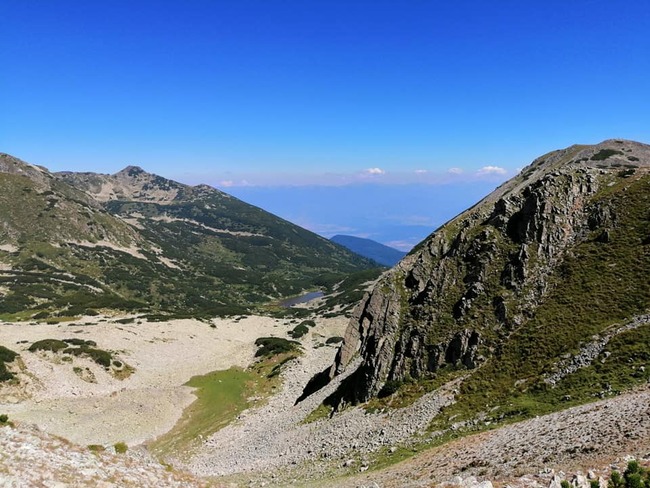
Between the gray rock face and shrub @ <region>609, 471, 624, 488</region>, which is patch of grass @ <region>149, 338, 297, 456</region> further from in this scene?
shrub @ <region>609, 471, 624, 488</region>

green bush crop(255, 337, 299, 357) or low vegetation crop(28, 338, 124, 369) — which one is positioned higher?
low vegetation crop(28, 338, 124, 369)

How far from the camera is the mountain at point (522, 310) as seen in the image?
2975 cm

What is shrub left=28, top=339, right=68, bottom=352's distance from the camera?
226ft

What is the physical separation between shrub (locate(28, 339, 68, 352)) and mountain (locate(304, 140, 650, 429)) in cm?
4893

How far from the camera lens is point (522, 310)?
3781 cm

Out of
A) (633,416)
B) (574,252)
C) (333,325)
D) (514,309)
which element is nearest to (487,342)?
(514,309)

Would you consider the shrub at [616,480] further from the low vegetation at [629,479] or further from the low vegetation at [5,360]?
the low vegetation at [5,360]

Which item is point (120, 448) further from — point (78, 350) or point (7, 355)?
point (78, 350)

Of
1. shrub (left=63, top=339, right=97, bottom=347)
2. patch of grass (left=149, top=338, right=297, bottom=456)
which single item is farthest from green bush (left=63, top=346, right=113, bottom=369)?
patch of grass (left=149, top=338, right=297, bottom=456)

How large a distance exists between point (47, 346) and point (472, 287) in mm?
67609

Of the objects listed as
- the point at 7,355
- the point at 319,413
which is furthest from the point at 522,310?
the point at 7,355

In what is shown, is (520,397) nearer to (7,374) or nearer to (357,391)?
(357,391)

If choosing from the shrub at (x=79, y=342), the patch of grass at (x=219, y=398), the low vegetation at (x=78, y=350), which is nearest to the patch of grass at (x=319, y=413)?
the patch of grass at (x=219, y=398)

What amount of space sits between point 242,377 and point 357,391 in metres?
37.9
